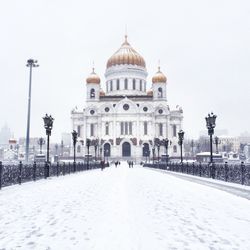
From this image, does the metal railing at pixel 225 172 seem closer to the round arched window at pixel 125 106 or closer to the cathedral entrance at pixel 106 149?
the cathedral entrance at pixel 106 149

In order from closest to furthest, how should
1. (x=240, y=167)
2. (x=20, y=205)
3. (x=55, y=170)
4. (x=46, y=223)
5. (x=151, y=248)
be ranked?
(x=151, y=248)
(x=46, y=223)
(x=20, y=205)
(x=240, y=167)
(x=55, y=170)

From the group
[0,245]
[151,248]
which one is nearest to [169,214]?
[151,248]

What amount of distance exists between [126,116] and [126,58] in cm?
1691

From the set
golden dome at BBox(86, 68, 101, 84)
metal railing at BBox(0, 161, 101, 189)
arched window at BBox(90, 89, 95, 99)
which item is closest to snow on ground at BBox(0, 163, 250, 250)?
metal railing at BBox(0, 161, 101, 189)

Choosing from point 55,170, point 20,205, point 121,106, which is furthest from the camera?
point 121,106

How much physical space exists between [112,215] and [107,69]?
3489 inches

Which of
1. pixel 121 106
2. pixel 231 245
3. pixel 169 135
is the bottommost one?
pixel 231 245

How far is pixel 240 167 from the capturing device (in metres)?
18.3

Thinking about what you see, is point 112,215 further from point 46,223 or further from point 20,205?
point 20,205

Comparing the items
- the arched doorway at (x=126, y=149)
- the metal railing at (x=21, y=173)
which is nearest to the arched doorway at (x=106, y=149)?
the arched doorway at (x=126, y=149)

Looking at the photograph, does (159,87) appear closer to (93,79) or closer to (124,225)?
(93,79)

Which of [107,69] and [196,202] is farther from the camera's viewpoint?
[107,69]

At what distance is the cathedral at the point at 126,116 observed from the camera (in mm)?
84312

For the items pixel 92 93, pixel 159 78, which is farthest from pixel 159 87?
pixel 92 93
